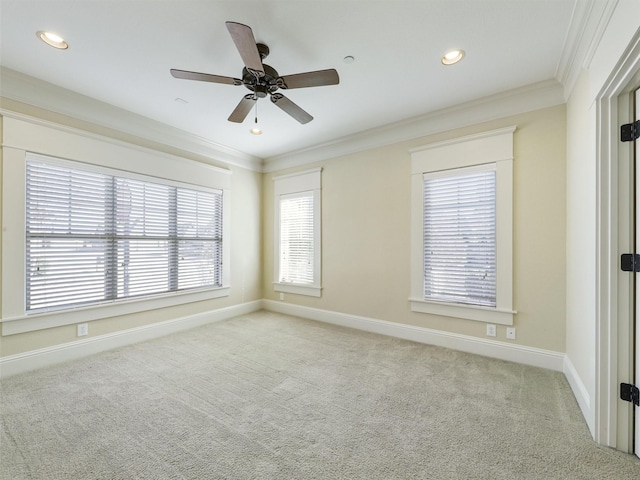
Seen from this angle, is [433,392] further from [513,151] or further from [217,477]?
[513,151]

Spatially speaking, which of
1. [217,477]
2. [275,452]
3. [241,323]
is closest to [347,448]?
[275,452]

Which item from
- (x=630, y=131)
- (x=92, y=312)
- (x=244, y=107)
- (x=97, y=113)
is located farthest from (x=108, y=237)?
(x=630, y=131)

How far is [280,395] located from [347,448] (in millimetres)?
773

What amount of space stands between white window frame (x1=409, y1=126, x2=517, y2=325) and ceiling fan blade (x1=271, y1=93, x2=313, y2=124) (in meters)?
1.65

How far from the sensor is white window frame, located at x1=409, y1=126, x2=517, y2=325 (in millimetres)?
2908

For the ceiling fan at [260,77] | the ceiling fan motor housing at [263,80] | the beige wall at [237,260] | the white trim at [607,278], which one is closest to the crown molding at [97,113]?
the beige wall at [237,260]

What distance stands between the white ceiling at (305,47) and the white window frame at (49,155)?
0.50m

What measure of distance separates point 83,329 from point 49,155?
189 centimetres

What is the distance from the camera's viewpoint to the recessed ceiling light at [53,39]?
207 cm

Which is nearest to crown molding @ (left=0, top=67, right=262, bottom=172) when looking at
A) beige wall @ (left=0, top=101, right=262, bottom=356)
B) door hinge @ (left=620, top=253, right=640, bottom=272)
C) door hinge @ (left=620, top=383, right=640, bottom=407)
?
beige wall @ (left=0, top=101, right=262, bottom=356)

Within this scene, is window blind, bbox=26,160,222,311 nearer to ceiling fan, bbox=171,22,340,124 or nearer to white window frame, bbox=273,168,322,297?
white window frame, bbox=273,168,322,297

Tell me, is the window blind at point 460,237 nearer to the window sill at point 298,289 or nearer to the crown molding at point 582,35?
the crown molding at point 582,35

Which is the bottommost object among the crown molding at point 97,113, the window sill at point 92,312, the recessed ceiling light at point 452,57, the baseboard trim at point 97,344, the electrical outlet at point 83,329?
the baseboard trim at point 97,344

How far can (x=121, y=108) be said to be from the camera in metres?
3.25
